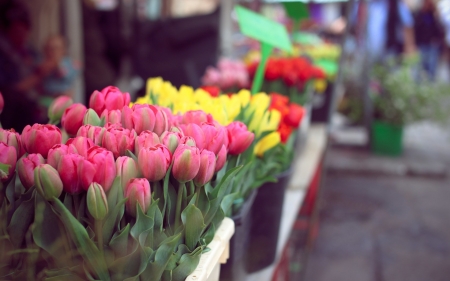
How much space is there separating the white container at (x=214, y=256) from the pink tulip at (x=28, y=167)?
0.77 ft

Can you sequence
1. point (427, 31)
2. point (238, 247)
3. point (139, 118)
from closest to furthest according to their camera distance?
point (139, 118) < point (238, 247) < point (427, 31)

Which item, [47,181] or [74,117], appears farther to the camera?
[74,117]

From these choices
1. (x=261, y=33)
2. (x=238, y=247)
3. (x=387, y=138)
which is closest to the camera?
(x=238, y=247)

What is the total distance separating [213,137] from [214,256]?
17cm

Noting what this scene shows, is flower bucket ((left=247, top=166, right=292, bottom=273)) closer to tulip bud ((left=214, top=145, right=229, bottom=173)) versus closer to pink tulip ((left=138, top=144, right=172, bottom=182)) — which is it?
tulip bud ((left=214, top=145, right=229, bottom=173))

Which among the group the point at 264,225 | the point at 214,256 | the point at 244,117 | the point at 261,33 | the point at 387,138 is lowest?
the point at 387,138

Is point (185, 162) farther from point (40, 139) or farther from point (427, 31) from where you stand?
point (427, 31)

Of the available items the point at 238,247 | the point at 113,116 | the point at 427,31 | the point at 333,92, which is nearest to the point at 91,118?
the point at 113,116

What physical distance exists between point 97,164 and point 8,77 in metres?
2.05

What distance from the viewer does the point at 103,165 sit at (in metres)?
0.54

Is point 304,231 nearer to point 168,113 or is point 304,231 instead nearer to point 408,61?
point 408,61

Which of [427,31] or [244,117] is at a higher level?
[244,117]

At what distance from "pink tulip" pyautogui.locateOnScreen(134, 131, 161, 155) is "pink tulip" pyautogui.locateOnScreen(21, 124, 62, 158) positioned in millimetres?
110

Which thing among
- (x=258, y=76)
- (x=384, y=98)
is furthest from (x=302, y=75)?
(x=384, y=98)
